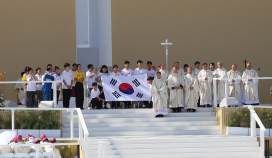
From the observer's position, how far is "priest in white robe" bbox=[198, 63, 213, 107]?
16.0 m

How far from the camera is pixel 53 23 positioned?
21422 millimetres

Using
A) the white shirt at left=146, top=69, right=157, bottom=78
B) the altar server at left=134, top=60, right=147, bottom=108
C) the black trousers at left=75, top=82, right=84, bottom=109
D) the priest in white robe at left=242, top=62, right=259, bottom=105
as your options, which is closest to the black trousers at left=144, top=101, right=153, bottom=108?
the altar server at left=134, top=60, right=147, bottom=108

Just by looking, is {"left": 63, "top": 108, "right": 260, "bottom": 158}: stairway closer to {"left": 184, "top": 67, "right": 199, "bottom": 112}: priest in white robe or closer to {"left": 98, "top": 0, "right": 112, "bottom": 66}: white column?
{"left": 184, "top": 67, "right": 199, "bottom": 112}: priest in white robe

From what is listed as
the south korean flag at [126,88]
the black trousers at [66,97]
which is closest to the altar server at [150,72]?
the south korean flag at [126,88]

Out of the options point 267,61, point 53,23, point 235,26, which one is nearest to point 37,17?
point 53,23

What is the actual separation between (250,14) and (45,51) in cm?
826

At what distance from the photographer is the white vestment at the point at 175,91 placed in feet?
50.0

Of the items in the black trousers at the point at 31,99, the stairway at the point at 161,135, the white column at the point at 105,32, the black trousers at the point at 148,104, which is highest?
the white column at the point at 105,32

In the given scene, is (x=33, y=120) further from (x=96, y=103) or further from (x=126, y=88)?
(x=126, y=88)

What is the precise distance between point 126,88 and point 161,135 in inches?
77.4

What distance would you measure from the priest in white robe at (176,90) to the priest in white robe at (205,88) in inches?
35.1

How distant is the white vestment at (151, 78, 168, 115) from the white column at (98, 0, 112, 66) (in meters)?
4.78

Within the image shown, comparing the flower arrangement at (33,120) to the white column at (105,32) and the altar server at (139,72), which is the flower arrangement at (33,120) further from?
the white column at (105,32)

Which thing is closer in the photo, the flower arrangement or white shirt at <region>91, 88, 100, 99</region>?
the flower arrangement
